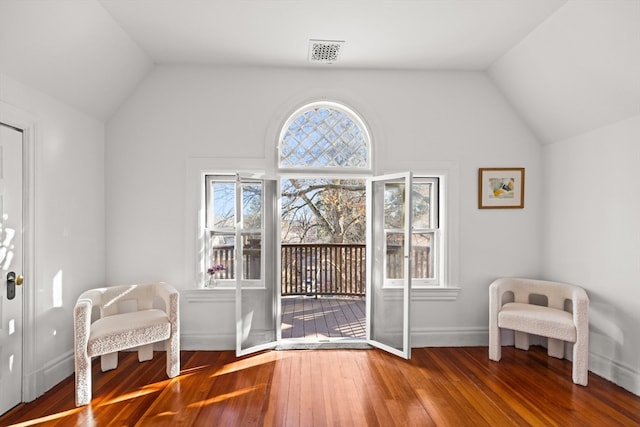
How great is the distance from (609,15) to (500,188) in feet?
5.82

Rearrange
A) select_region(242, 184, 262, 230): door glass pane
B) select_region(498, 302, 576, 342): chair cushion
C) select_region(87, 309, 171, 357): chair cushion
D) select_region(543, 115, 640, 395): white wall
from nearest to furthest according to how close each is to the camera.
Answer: select_region(87, 309, 171, 357): chair cushion, select_region(543, 115, 640, 395): white wall, select_region(498, 302, 576, 342): chair cushion, select_region(242, 184, 262, 230): door glass pane

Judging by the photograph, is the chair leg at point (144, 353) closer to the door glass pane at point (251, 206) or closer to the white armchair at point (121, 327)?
the white armchair at point (121, 327)

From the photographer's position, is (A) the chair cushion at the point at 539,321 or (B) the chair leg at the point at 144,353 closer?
(A) the chair cushion at the point at 539,321

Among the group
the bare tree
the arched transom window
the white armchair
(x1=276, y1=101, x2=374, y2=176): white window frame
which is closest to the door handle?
the white armchair

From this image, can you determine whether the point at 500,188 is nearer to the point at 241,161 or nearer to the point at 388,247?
the point at 388,247

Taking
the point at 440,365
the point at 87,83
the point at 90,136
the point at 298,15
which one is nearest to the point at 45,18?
the point at 87,83

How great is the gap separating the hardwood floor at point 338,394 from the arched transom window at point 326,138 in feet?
6.93

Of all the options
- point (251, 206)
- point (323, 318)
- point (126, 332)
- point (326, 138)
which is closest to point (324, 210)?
point (323, 318)

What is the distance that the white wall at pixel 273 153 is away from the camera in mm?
3584

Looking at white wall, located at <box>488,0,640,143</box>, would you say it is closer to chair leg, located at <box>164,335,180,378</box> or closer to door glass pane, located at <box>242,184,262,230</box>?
door glass pane, located at <box>242,184,262,230</box>

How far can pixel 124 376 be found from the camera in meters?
3.02

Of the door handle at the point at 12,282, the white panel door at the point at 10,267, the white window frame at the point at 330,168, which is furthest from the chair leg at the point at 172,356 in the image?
the white window frame at the point at 330,168

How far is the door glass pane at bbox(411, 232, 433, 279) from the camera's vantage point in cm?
391

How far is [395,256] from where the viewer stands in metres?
3.57
